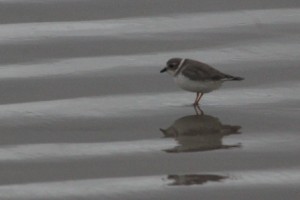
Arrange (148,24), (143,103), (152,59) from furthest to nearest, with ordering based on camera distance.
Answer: (148,24) < (152,59) < (143,103)

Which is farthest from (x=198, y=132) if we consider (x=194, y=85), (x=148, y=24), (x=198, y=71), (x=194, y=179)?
(x=148, y=24)

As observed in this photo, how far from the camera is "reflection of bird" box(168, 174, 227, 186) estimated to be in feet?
21.1

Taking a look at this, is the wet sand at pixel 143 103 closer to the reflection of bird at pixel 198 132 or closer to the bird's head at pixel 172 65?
the reflection of bird at pixel 198 132

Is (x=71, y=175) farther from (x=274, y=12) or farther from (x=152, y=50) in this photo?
(x=274, y=12)

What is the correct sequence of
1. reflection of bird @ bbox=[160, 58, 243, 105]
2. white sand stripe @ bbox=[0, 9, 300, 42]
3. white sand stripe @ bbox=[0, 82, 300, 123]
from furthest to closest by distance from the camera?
white sand stripe @ bbox=[0, 9, 300, 42]
reflection of bird @ bbox=[160, 58, 243, 105]
white sand stripe @ bbox=[0, 82, 300, 123]

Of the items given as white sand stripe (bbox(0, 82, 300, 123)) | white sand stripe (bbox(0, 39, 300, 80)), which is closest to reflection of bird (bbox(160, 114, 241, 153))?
white sand stripe (bbox(0, 82, 300, 123))

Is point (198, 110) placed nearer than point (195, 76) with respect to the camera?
Yes

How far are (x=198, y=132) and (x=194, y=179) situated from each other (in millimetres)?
984

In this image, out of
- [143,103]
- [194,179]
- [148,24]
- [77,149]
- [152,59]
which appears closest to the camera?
[194,179]

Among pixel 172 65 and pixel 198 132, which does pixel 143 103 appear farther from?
pixel 198 132

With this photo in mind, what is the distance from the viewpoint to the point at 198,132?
7.42 meters

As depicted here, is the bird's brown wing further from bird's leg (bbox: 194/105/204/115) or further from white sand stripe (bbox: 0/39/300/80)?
white sand stripe (bbox: 0/39/300/80)

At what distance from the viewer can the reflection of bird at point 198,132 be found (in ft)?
23.1

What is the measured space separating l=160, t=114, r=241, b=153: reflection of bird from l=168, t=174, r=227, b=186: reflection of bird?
1.43 feet
